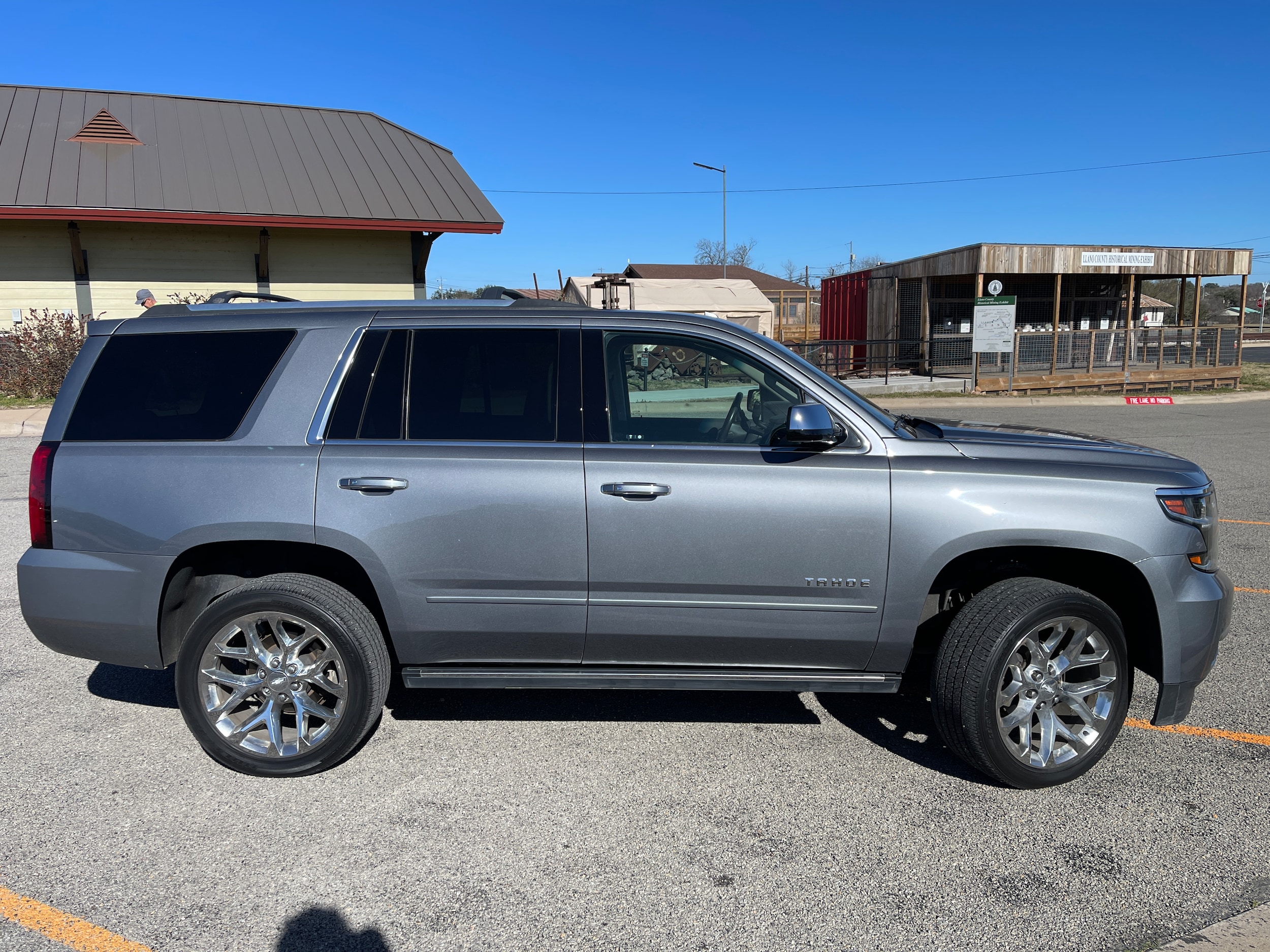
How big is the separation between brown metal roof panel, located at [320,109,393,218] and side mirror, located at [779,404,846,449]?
16763 millimetres

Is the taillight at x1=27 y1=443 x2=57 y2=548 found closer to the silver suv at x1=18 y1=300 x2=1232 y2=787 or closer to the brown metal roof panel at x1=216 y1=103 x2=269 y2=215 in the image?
the silver suv at x1=18 y1=300 x2=1232 y2=787

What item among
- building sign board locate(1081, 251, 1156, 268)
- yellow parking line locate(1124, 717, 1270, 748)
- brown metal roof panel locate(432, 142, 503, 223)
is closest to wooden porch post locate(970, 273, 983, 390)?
building sign board locate(1081, 251, 1156, 268)

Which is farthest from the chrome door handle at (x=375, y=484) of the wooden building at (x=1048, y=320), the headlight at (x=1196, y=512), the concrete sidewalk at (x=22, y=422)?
the wooden building at (x=1048, y=320)

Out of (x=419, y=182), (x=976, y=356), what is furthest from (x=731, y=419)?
(x=976, y=356)

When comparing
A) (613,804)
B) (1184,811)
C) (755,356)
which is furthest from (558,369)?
(1184,811)

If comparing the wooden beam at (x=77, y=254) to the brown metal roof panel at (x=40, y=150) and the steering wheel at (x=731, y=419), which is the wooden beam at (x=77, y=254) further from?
the steering wheel at (x=731, y=419)

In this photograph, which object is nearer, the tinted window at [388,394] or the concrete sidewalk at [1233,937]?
the concrete sidewalk at [1233,937]

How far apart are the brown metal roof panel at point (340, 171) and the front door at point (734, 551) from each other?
Result: 1659 cm

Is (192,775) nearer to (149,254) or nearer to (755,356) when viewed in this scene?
(755,356)

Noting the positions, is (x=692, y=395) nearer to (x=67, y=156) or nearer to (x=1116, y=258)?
(x=67, y=156)

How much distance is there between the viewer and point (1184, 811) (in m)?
3.40

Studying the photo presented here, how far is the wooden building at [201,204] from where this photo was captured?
17422 millimetres

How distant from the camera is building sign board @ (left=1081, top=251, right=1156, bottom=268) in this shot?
78.4 ft

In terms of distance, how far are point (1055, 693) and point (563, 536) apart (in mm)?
2011
